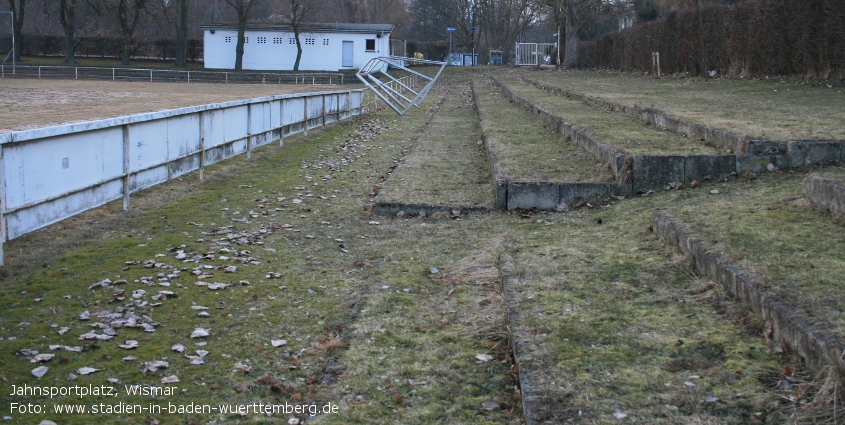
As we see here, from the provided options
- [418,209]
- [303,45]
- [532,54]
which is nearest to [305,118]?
[418,209]

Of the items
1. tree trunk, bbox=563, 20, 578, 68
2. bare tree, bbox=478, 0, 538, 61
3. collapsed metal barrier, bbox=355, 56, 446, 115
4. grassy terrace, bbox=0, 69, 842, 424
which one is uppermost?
bare tree, bbox=478, 0, 538, 61

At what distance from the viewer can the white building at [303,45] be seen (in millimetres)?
60938

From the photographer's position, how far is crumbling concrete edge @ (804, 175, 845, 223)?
5.55 meters

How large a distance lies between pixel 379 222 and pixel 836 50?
41.6 feet

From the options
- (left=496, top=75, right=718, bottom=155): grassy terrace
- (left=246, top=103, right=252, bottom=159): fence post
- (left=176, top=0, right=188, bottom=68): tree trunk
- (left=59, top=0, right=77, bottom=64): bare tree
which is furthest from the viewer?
(left=176, top=0, right=188, bottom=68): tree trunk

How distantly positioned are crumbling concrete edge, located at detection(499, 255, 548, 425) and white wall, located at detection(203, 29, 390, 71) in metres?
57.0

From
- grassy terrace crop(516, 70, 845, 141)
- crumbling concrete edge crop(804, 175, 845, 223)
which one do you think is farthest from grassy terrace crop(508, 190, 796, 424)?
grassy terrace crop(516, 70, 845, 141)

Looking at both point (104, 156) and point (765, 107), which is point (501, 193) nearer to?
point (104, 156)

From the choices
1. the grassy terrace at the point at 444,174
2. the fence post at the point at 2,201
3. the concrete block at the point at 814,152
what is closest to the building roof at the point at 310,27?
the grassy terrace at the point at 444,174

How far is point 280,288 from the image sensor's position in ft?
20.0

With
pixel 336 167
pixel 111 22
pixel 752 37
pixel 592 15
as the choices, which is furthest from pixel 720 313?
pixel 111 22

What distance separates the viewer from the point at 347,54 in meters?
61.6

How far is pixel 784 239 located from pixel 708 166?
294cm

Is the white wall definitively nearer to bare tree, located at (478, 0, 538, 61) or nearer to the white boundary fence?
bare tree, located at (478, 0, 538, 61)
